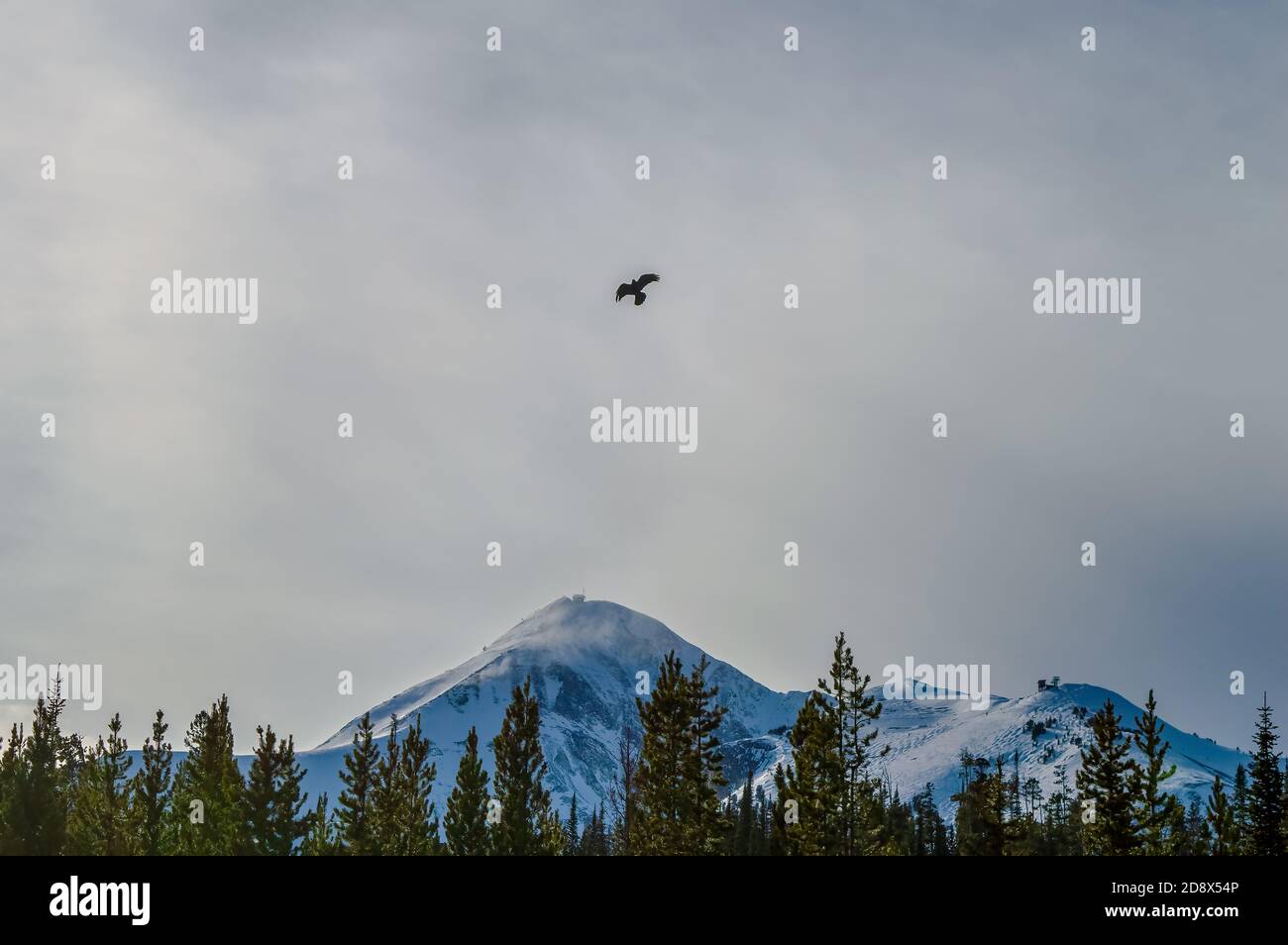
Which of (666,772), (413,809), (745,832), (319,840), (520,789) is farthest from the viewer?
(745,832)

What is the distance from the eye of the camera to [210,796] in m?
65.4

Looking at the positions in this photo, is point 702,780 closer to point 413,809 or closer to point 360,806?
point 413,809

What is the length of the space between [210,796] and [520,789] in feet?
57.8

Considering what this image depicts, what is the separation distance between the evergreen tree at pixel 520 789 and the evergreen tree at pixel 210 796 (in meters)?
12.7

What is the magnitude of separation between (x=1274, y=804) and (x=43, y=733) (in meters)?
67.4

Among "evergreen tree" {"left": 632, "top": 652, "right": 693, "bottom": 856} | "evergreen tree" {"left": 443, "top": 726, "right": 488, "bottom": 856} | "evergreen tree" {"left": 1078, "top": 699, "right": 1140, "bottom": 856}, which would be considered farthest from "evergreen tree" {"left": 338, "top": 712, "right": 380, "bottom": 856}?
"evergreen tree" {"left": 1078, "top": 699, "right": 1140, "bottom": 856}

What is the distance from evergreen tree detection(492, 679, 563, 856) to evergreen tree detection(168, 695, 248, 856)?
12.7m

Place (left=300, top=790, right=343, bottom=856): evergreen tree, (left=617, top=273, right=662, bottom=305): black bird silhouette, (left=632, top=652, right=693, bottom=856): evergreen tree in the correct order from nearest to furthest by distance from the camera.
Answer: (left=617, top=273, right=662, bottom=305): black bird silhouette → (left=300, top=790, right=343, bottom=856): evergreen tree → (left=632, top=652, right=693, bottom=856): evergreen tree

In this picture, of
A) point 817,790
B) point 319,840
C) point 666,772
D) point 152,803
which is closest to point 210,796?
point 152,803

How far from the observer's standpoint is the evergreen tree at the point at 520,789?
5938 centimetres

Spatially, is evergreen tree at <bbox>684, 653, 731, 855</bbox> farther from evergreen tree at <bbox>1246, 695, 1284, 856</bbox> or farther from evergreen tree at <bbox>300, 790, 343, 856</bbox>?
evergreen tree at <bbox>1246, 695, 1284, 856</bbox>

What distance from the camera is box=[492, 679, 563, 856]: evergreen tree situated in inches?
2338

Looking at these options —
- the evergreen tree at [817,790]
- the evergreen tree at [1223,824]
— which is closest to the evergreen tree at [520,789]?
the evergreen tree at [817,790]
